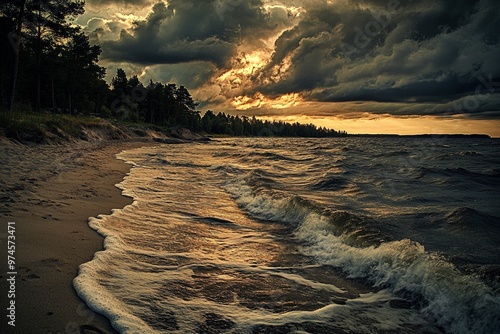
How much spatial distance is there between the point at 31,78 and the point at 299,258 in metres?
55.6

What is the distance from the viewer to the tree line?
24769 mm

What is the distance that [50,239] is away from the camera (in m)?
4.95

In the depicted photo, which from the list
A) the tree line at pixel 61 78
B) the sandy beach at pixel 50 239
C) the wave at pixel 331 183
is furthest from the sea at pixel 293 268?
the tree line at pixel 61 78

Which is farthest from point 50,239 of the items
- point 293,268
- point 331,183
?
point 331,183

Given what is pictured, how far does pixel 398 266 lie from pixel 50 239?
525cm

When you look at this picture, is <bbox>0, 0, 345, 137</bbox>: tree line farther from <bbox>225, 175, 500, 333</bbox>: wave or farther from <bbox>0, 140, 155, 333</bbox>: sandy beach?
<bbox>225, 175, 500, 333</bbox>: wave

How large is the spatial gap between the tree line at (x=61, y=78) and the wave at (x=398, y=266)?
78.9 ft

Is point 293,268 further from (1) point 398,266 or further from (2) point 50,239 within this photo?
(2) point 50,239

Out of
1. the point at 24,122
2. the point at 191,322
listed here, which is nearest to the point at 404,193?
the point at 191,322

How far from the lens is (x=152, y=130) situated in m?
60.0


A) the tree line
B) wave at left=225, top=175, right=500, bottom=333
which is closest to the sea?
wave at left=225, top=175, right=500, bottom=333

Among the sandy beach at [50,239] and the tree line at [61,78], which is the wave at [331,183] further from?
the tree line at [61,78]

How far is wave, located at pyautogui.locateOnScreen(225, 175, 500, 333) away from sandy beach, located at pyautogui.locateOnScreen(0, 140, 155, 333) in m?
3.64

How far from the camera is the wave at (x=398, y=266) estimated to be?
3717 millimetres
